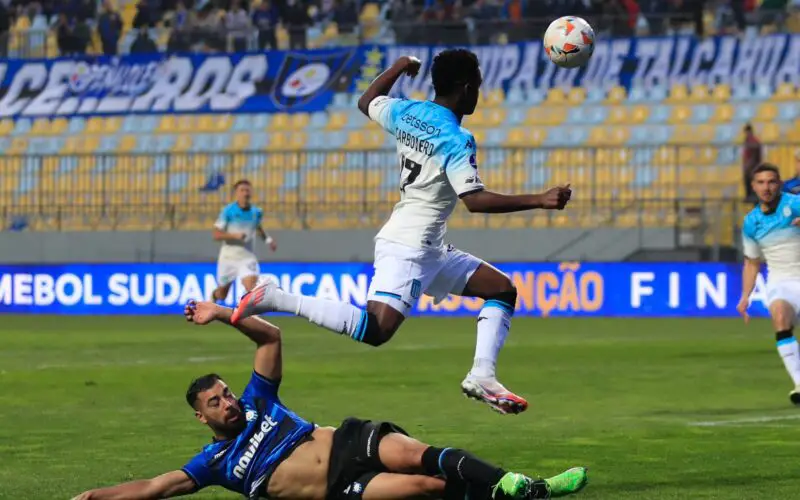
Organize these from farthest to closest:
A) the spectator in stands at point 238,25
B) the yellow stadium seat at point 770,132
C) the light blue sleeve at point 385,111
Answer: the spectator in stands at point 238,25 < the yellow stadium seat at point 770,132 < the light blue sleeve at point 385,111

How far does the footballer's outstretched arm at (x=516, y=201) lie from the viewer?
784 cm

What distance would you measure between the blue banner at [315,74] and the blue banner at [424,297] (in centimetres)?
472

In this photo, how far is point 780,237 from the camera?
43.6ft

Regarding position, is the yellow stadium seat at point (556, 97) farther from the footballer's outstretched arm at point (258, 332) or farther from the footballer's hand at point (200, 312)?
the footballer's hand at point (200, 312)

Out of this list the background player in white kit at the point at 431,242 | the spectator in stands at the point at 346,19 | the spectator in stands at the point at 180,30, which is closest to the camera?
the background player in white kit at the point at 431,242

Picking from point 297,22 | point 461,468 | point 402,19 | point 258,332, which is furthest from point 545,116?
point 461,468

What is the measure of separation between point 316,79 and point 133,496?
24715mm

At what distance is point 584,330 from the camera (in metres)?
22.3

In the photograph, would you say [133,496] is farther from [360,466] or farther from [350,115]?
[350,115]

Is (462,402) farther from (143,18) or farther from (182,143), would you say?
(143,18)

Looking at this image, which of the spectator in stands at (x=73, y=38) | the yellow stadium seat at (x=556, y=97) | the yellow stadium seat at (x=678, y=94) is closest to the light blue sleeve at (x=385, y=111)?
the yellow stadium seat at (x=678, y=94)

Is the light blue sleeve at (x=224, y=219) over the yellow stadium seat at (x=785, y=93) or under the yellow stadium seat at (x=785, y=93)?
under

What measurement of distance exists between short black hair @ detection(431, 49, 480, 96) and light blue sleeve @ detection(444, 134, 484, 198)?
0.34m

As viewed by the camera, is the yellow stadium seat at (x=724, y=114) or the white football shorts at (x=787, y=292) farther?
the yellow stadium seat at (x=724, y=114)
